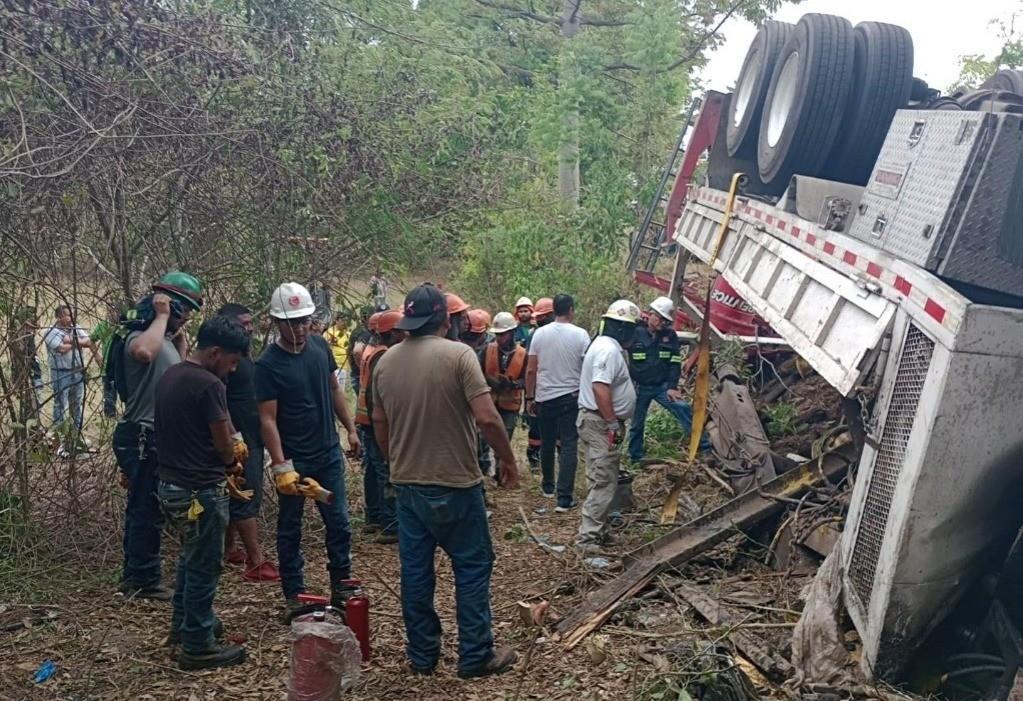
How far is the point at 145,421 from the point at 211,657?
4.38 ft

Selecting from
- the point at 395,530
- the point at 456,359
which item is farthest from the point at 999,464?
the point at 395,530

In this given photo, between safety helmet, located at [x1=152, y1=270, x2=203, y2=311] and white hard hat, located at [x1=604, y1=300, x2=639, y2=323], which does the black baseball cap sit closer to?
safety helmet, located at [x1=152, y1=270, x2=203, y2=311]

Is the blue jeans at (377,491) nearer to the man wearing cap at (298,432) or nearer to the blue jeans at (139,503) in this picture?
the man wearing cap at (298,432)

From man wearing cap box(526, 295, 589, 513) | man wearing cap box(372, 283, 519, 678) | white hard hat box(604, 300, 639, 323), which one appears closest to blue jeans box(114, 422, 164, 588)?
man wearing cap box(372, 283, 519, 678)

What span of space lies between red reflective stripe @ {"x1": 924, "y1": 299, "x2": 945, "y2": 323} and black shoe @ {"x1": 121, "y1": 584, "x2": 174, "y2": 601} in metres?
4.02

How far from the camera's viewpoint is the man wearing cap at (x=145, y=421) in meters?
4.80

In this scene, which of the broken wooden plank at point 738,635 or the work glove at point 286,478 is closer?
the broken wooden plank at point 738,635

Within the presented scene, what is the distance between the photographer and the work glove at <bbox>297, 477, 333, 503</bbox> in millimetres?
4584

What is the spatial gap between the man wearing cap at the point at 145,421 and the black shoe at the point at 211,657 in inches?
34.3

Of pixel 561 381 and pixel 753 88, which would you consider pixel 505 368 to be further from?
pixel 753 88

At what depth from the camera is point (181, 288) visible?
4.85m

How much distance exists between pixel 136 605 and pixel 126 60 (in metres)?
2.94

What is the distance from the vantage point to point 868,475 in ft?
12.0

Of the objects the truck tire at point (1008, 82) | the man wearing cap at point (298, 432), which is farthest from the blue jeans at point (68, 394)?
the truck tire at point (1008, 82)
